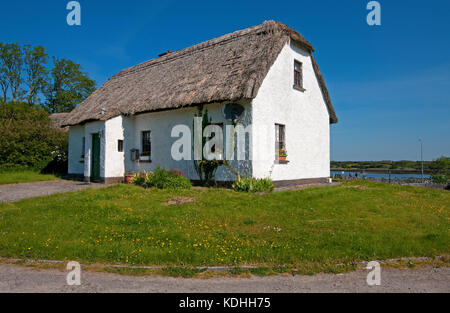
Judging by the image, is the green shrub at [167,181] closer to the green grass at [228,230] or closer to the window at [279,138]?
the green grass at [228,230]

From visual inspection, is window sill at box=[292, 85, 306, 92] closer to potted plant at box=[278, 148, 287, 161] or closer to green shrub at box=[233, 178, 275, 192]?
potted plant at box=[278, 148, 287, 161]

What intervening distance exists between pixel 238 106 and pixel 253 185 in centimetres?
328

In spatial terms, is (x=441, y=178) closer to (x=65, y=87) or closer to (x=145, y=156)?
(x=145, y=156)

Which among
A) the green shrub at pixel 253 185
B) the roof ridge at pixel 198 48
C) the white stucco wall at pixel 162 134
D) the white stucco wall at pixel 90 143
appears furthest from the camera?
the white stucco wall at pixel 90 143

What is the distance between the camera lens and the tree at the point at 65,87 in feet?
158

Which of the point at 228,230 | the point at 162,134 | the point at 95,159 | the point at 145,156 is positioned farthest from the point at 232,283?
the point at 95,159

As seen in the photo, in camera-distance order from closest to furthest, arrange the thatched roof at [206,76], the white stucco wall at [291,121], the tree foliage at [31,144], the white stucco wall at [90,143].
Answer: the thatched roof at [206,76] < the white stucco wall at [291,121] < the white stucco wall at [90,143] < the tree foliage at [31,144]

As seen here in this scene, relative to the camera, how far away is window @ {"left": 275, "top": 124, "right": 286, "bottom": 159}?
13.3 m

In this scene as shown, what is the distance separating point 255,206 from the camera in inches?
335

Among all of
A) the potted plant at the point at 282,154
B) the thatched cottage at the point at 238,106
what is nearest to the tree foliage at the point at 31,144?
the thatched cottage at the point at 238,106

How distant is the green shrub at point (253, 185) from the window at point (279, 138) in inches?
82.6

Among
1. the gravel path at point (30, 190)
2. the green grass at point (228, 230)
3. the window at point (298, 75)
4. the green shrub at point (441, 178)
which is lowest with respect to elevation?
the green grass at point (228, 230)

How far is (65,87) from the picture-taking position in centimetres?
4947
